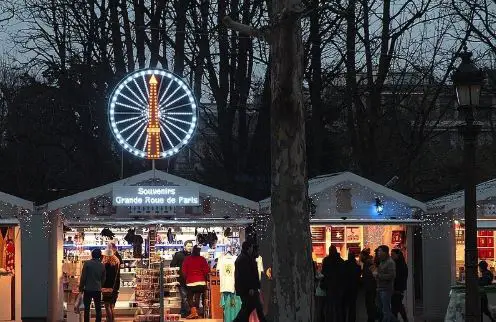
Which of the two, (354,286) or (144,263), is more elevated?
(144,263)

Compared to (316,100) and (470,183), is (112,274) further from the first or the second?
(316,100)

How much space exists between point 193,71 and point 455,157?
20.1 meters

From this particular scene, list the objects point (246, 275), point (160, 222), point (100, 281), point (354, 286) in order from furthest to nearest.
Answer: point (160, 222) → point (354, 286) → point (100, 281) → point (246, 275)

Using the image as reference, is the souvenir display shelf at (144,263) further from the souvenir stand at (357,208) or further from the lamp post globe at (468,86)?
the lamp post globe at (468,86)

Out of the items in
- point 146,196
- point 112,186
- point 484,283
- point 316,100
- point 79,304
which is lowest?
point 79,304

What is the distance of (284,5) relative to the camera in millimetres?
9812

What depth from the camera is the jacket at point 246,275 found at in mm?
16219

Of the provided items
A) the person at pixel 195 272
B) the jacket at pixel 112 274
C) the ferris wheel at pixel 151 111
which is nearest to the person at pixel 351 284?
the person at pixel 195 272

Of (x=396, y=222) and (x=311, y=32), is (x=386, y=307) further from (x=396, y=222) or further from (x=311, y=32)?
(x=311, y=32)

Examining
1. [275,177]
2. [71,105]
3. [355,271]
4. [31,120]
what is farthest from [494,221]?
[31,120]

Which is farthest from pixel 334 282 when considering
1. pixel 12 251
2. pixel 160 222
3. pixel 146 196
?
pixel 12 251

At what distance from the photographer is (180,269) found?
21031 mm

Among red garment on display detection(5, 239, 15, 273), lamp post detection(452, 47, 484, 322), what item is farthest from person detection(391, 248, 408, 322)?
red garment on display detection(5, 239, 15, 273)

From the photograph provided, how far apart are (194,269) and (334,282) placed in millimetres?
3130
